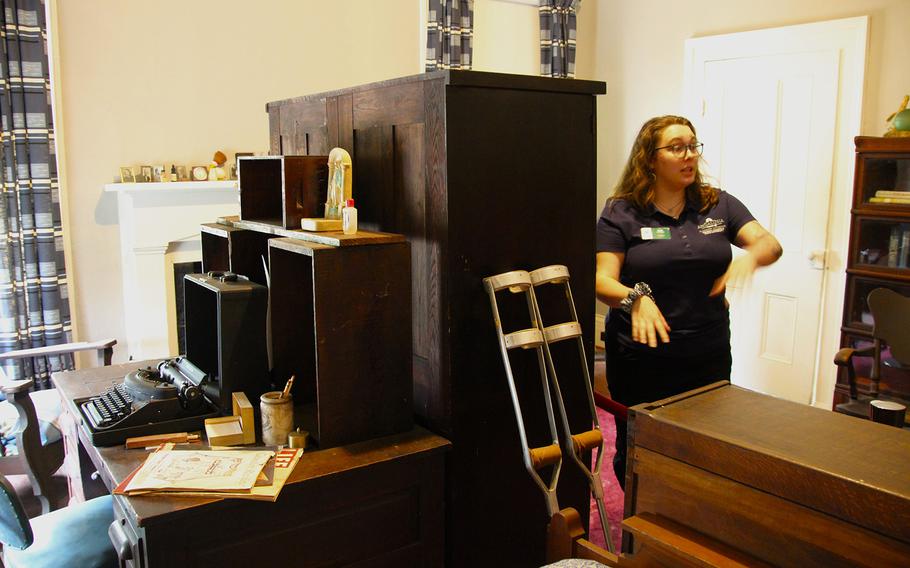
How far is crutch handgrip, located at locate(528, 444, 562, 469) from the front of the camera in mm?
1723

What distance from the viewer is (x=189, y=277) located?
87.9 inches

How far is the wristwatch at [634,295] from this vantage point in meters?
2.14

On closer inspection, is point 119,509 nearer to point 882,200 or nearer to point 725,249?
point 725,249

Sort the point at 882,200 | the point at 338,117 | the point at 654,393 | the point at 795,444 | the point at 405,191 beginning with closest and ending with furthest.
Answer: the point at 795,444, the point at 405,191, the point at 338,117, the point at 654,393, the point at 882,200

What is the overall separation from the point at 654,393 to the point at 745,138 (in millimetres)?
2687

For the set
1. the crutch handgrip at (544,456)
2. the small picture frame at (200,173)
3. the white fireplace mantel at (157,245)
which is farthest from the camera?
the small picture frame at (200,173)

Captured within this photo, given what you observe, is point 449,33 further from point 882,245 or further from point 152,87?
point 882,245

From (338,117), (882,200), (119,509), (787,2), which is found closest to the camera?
(119,509)

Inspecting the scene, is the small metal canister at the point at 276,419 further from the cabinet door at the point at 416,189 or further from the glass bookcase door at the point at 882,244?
the glass bookcase door at the point at 882,244

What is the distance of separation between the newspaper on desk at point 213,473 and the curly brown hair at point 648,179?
131cm

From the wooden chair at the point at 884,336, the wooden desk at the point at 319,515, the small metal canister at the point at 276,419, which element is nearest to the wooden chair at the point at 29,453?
the wooden desk at the point at 319,515

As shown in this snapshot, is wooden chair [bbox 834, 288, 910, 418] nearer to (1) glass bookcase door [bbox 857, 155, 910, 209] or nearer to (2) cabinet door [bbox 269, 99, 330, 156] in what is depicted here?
(1) glass bookcase door [bbox 857, 155, 910, 209]

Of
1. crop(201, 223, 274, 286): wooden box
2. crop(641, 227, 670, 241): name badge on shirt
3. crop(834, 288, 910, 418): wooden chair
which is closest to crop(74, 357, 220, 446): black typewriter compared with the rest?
crop(201, 223, 274, 286): wooden box

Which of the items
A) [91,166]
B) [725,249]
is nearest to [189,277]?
[725,249]
